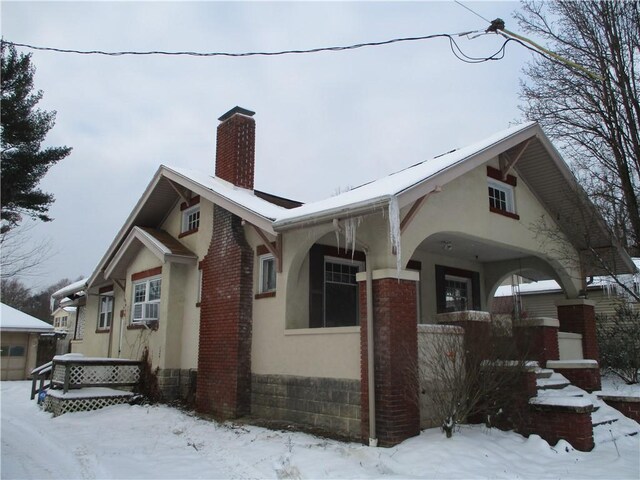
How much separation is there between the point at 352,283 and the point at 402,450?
542cm

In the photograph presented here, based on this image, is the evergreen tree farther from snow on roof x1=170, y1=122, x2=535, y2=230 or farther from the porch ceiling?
the porch ceiling

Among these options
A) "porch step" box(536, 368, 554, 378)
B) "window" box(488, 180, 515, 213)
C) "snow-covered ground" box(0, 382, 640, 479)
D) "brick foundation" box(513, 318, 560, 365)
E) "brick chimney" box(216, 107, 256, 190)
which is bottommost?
"snow-covered ground" box(0, 382, 640, 479)

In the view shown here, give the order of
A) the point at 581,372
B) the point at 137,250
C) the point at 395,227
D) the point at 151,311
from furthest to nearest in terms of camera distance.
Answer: the point at 137,250 < the point at 151,311 < the point at 581,372 < the point at 395,227

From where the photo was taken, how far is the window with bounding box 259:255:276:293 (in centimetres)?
1197

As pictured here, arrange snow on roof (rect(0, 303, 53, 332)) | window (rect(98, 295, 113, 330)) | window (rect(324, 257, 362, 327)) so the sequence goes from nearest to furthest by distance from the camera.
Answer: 1. window (rect(324, 257, 362, 327))
2. window (rect(98, 295, 113, 330))
3. snow on roof (rect(0, 303, 53, 332))

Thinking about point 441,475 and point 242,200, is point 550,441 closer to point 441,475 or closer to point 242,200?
point 441,475

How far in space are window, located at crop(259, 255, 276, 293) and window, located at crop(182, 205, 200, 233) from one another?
355 cm

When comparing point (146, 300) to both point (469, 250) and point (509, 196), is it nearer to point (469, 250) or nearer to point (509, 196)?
point (469, 250)

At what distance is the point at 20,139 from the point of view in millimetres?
9586

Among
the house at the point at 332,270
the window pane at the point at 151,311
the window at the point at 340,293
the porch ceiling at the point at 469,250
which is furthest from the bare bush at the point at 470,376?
the window pane at the point at 151,311

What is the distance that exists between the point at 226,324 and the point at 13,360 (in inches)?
732

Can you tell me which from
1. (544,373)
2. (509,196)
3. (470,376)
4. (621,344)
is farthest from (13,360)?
(621,344)

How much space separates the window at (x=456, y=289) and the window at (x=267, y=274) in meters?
5.08

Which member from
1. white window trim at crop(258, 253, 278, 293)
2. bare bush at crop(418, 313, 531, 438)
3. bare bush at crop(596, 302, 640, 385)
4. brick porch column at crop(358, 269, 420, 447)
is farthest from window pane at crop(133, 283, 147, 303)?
bare bush at crop(596, 302, 640, 385)
